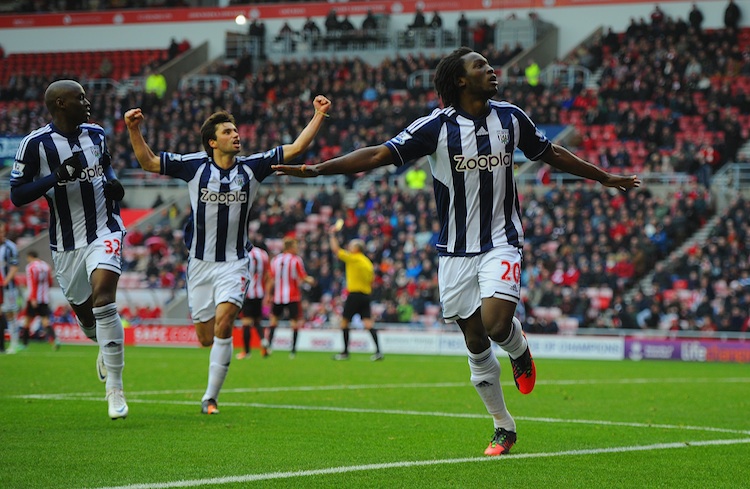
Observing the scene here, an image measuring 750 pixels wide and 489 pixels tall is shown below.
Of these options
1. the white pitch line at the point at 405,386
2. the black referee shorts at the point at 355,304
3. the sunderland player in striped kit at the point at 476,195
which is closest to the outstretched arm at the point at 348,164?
the sunderland player in striped kit at the point at 476,195

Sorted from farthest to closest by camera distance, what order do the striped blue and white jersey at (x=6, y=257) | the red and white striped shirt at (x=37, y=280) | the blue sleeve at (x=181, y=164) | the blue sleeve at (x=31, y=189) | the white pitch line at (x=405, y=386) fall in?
the red and white striped shirt at (x=37, y=280) → the striped blue and white jersey at (x=6, y=257) → the white pitch line at (x=405, y=386) → the blue sleeve at (x=181, y=164) → the blue sleeve at (x=31, y=189)

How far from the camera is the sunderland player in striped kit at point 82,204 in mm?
9141

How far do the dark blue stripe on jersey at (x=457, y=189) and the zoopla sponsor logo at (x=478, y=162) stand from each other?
3cm

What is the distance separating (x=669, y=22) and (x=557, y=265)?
1421 cm

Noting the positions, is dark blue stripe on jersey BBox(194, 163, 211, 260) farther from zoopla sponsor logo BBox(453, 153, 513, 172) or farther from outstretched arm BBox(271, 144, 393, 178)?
zoopla sponsor logo BBox(453, 153, 513, 172)

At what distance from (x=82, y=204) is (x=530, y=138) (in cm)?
389

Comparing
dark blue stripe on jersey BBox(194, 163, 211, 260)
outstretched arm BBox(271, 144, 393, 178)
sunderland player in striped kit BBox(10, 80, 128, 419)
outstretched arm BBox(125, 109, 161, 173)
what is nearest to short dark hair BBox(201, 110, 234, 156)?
dark blue stripe on jersey BBox(194, 163, 211, 260)

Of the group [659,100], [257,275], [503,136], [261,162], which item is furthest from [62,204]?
[659,100]

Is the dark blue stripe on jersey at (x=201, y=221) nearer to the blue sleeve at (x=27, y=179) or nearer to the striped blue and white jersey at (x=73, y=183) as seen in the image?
the striped blue and white jersey at (x=73, y=183)

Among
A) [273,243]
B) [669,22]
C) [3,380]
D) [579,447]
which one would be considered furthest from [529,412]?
[669,22]

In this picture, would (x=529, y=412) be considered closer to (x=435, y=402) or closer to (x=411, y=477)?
(x=435, y=402)

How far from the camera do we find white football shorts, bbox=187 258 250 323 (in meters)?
10.3

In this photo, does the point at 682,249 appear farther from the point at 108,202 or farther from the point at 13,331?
the point at 108,202

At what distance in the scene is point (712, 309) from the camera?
26.3 m
